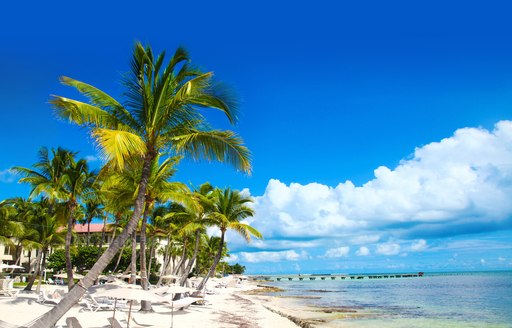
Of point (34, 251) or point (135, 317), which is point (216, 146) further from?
point (34, 251)

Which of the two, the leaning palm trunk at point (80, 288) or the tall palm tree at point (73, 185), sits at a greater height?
the tall palm tree at point (73, 185)

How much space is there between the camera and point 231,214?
81.5ft

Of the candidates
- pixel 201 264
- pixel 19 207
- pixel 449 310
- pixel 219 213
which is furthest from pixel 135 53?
pixel 201 264

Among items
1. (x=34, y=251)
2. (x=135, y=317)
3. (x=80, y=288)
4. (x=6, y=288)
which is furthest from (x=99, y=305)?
(x=34, y=251)

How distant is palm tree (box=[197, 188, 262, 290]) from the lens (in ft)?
78.6

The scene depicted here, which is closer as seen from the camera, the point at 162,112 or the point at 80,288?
the point at 80,288

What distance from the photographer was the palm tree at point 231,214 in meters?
24.0

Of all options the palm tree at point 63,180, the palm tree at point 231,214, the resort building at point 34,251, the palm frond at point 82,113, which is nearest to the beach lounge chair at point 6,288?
the palm tree at point 63,180

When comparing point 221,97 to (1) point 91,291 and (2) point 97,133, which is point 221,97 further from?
(1) point 91,291

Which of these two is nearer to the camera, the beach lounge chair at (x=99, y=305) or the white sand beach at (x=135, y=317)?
the white sand beach at (x=135, y=317)

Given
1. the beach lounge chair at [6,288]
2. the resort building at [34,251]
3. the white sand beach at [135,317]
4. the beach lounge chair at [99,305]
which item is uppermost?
the resort building at [34,251]

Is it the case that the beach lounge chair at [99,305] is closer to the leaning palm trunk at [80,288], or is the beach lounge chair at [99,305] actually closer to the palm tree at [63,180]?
the palm tree at [63,180]

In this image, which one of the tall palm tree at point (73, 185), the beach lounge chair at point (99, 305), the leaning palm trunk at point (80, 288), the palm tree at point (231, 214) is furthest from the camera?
the palm tree at point (231, 214)

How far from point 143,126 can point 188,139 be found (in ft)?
4.05
